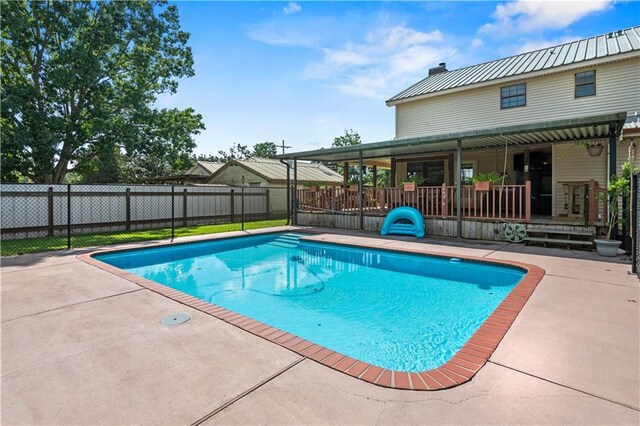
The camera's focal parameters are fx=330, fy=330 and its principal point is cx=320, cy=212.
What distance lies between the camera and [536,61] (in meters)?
12.8

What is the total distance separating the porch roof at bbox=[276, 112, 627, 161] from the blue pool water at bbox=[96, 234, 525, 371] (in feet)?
12.7

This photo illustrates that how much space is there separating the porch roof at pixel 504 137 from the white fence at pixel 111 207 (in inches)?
186

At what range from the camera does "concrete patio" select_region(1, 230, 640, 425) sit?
212 cm

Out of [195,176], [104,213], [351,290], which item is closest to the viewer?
[351,290]

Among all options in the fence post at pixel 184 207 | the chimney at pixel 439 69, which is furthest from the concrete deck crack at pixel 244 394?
the chimney at pixel 439 69

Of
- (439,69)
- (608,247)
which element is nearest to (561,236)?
(608,247)

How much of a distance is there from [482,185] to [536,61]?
6985mm

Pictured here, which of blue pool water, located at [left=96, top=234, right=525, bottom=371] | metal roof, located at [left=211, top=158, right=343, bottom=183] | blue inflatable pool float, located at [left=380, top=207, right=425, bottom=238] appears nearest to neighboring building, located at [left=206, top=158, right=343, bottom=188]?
metal roof, located at [left=211, top=158, right=343, bottom=183]

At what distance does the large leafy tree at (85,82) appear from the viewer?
43.7 feet

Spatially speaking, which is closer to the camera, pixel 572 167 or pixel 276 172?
pixel 572 167

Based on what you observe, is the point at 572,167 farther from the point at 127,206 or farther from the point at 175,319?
the point at 127,206

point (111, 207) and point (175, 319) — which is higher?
point (111, 207)

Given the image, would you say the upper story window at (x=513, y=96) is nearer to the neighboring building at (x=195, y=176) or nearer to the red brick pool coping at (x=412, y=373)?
the red brick pool coping at (x=412, y=373)

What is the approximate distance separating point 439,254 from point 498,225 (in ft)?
9.81
